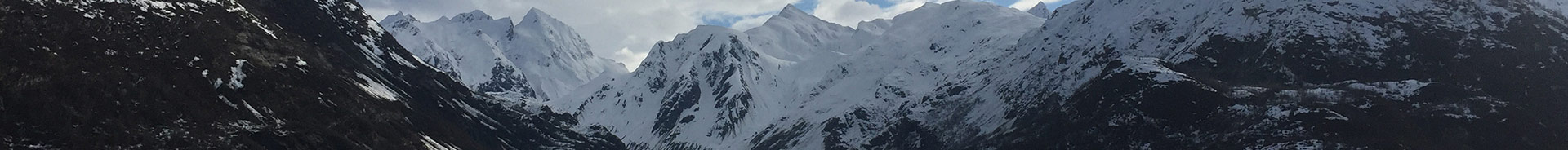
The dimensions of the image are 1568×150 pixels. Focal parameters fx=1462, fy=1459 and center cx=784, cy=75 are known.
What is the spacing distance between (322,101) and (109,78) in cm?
2596

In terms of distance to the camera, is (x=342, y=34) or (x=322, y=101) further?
(x=342, y=34)

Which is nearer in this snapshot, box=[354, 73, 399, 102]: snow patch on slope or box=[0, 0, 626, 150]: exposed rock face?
box=[0, 0, 626, 150]: exposed rock face

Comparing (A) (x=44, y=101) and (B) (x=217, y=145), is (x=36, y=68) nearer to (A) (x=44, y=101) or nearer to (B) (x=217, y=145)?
(A) (x=44, y=101)

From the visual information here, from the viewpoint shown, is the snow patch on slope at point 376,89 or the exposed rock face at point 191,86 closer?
the exposed rock face at point 191,86

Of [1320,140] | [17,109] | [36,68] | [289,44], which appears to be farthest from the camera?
[1320,140]

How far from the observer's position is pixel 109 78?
133 m

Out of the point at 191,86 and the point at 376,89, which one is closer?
the point at 191,86

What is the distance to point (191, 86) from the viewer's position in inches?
5502

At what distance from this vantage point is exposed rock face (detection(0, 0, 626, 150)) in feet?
404

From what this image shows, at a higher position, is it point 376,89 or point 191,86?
point 191,86

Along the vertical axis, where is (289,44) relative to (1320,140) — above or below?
above

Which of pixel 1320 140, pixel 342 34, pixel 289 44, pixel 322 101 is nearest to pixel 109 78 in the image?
pixel 322 101

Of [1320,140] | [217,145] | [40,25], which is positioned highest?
[40,25]

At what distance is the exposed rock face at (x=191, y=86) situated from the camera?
12319 cm
